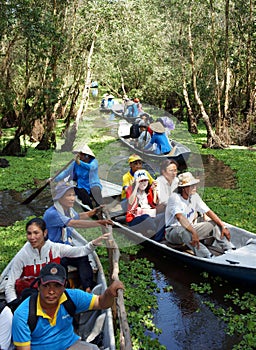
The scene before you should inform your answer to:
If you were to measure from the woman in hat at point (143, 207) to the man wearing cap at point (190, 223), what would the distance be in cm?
53

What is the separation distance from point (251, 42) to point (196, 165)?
7.57m

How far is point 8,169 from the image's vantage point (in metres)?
14.3

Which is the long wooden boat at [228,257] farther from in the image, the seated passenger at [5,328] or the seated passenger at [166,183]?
the seated passenger at [5,328]

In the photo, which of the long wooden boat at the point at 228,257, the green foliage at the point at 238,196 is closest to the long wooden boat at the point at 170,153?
the green foliage at the point at 238,196

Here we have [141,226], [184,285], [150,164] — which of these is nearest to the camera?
[184,285]

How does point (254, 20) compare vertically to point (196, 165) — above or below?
above

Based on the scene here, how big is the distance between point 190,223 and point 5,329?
4174 millimetres

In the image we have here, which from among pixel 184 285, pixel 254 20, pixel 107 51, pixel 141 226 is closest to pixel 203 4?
pixel 254 20

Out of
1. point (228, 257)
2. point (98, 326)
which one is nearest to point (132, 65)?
point (228, 257)

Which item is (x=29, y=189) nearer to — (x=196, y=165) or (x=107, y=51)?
(x=196, y=165)

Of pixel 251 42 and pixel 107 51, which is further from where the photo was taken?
pixel 107 51

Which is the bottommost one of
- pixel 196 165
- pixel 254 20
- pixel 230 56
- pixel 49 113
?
pixel 196 165

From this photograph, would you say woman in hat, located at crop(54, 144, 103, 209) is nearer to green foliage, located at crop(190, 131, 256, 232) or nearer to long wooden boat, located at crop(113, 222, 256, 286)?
long wooden boat, located at crop(113, 222, 256, 286)

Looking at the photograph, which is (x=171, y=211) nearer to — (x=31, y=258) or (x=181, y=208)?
(x=181, y=208)
